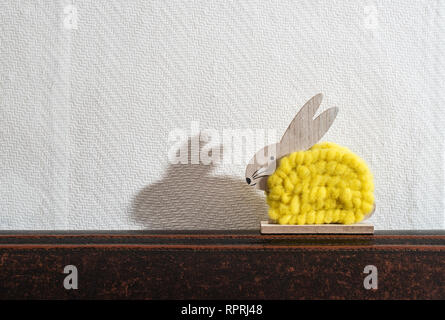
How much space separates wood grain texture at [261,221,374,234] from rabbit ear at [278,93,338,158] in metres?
0.11

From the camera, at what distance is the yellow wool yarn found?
576 millimetres

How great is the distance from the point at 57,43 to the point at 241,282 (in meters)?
0.53

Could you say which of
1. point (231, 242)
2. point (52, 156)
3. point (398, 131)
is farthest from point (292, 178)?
point (52, 156)

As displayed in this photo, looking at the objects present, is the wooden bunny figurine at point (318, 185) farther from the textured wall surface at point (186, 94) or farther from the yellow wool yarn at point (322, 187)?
the textured wall surface at point (186, 94)

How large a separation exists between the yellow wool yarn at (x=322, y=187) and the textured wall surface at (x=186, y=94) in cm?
13

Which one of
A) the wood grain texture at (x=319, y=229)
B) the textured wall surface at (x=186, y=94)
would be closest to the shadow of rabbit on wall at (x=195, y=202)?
the textured wall surface at (x=186, y=94)

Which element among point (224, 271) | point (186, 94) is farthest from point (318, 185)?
point (186, 94)

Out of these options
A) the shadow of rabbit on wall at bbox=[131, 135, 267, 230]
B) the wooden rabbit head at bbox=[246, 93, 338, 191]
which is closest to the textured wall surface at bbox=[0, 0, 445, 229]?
the shadow of rabbit on wall at bbox=[131, 135, 267, 230]

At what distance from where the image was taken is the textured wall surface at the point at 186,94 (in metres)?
0.71

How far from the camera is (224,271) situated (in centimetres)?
52

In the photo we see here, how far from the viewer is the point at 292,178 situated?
22.8 inches

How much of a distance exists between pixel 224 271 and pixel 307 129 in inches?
9.7

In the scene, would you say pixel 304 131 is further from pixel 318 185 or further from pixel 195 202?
pixel 195 202

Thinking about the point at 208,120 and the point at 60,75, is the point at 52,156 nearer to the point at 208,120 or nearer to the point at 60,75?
the point at 60,75
